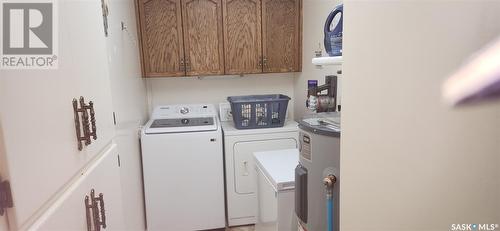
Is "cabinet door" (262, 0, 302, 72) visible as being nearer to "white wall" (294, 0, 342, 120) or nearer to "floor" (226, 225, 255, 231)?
"white wall" (294, 0, 342, 120)

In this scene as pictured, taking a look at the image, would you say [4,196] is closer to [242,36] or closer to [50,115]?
[50,115]

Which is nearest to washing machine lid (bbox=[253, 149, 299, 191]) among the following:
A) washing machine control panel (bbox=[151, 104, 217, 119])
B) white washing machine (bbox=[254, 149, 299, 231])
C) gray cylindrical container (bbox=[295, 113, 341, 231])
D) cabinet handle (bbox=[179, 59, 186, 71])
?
white washing machine (bbox=[254, 149, 299, 231])

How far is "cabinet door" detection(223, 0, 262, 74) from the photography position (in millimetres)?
2643

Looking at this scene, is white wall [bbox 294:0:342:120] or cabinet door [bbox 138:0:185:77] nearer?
white wall [bbox 294:0:342:120]

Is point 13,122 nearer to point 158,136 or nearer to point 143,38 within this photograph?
point 158,136

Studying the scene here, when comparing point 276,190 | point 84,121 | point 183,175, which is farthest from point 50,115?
point 183,175

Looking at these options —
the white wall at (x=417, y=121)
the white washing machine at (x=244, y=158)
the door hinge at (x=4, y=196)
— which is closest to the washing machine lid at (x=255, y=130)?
the white washing machine at (x=244, y=158)

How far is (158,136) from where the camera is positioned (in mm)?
2322

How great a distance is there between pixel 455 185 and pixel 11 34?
3.05 feet

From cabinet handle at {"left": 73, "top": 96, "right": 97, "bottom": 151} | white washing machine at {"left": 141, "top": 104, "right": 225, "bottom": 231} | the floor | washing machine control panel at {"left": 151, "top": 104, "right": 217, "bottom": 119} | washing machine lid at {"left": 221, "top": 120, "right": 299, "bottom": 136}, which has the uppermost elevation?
cabinet handle at {"left": 73, "top": 96, "right": 97, "bottom": 151}

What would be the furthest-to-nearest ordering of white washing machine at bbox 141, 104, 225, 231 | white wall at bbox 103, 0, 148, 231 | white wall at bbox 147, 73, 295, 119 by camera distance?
white wall at bbox 147, 73, 295, 119 → white washing machine at bbox 141, 104, 225, 231 → white wall at bbox 103, 0, 148, 231

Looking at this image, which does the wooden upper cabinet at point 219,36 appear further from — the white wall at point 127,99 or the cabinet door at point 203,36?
the white wall at point 127,99

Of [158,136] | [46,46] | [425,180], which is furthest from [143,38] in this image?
[425,180]

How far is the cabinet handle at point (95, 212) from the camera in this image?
93cm
